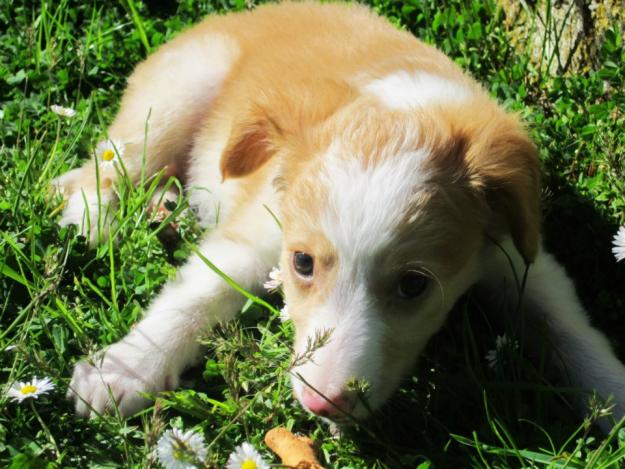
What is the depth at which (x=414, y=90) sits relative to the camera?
121 inches

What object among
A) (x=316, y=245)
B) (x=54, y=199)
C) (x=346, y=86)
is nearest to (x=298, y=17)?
(x=346, y=86)

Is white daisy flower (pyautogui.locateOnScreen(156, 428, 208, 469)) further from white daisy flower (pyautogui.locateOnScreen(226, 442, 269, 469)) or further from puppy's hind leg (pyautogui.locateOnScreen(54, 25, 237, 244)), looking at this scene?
puppy's hind leg (pyautogui.locateOnScreen(54, 25, 237, 244))

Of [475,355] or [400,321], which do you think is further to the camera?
[475,355]

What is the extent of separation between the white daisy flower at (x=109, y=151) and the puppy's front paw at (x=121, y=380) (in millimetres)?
985

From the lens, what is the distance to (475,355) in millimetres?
2764

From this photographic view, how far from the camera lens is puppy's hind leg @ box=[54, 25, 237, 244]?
3.84m

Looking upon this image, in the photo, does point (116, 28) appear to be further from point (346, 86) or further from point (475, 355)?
point (475, 355)

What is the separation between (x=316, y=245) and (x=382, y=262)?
0.70 feet

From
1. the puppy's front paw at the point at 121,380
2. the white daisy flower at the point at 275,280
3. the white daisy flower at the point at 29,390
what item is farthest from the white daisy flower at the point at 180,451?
the white daisy flower at the point at 275,280

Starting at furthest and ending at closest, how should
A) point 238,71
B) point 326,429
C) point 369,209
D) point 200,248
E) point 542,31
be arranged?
point 542,31, point 238,71, point 200,248, point 326,429, point 369,209

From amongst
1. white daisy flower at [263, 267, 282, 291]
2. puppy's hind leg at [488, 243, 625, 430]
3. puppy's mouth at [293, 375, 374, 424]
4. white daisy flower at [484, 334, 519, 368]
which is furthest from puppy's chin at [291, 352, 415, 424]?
puppy's hind leg at [488, 243, 625, 430]

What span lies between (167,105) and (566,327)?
2048 millimetres

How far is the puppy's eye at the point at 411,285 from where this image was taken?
2.53 meters

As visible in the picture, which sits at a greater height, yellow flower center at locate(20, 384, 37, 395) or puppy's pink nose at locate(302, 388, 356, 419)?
puppy's pink nose at locate(302, 388, 356, 419)
